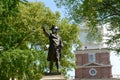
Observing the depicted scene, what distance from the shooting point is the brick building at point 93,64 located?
6172 centimetres

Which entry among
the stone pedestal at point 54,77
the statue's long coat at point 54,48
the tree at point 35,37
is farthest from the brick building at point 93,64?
the stone pedestal at point 54,77

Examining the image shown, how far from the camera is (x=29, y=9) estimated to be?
3325 centimetres

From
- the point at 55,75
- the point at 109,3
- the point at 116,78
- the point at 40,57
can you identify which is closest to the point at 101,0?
the point at 109,3

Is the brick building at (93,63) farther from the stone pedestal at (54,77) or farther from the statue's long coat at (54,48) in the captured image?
the stone pedestal at (54,77)

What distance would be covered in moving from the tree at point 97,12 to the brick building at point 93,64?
124 feet

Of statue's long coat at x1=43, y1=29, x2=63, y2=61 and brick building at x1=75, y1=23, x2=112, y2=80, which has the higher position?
statue's long coat at x1=43, y1=29, x2=63, y2=61

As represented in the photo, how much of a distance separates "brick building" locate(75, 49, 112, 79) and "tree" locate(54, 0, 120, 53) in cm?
3775

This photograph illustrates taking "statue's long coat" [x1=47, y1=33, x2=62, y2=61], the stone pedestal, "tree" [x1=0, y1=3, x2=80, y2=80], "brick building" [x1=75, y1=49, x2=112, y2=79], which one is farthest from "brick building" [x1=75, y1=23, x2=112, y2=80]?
the stone pedestal

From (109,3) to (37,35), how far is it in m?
12.4

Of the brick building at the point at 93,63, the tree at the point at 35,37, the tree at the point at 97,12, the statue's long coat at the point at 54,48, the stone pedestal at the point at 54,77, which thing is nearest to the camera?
the stone pedestal at the point at 54,77

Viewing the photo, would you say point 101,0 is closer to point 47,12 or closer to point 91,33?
point 91,33

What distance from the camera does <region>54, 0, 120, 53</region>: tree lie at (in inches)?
837

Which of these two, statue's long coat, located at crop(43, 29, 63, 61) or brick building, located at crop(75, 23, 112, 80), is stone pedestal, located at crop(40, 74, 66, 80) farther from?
brick building, located at crop(75, 23, 112, 80)

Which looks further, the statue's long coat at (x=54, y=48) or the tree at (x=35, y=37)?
the tree at (x=35, y=37)
